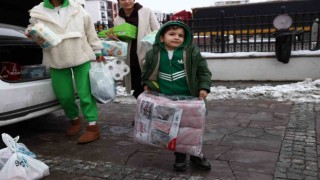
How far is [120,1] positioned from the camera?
405cm

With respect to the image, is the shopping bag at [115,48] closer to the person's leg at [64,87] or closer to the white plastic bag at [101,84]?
the white plastic bag at [101,84]

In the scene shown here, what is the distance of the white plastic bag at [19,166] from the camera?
2.85 m

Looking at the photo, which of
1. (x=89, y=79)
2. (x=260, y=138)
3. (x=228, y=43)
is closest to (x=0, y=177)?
(x=89, y=79)

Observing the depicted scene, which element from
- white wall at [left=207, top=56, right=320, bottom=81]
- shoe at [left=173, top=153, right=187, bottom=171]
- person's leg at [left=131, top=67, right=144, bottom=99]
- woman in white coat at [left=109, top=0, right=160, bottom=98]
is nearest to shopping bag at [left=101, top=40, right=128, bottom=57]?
woman in white coat at [left=109, top=0, right=160, bottom=98]

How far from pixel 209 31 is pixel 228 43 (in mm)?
576

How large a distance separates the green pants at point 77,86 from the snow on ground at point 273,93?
2.28 m

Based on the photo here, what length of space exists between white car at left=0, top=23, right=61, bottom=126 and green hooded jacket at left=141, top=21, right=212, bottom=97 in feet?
4.84

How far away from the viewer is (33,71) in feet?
13.4

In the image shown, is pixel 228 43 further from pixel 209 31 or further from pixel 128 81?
pixel 128 81

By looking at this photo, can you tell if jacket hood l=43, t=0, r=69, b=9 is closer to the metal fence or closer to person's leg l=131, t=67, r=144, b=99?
person's leg l=131, t=67, r=144, b=99

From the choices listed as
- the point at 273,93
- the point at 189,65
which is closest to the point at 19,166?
the point at 189,65

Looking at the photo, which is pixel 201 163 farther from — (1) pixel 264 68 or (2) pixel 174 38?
(1) pixel 264 68

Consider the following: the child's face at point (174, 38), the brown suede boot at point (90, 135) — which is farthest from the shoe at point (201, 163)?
the brown suede boot at point (90, 135)

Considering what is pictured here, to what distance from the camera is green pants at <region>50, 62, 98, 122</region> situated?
3.98 meters
